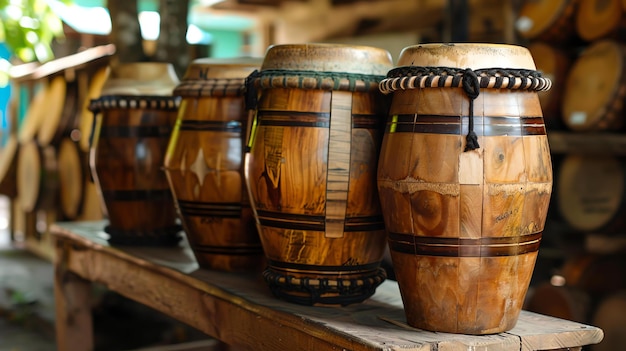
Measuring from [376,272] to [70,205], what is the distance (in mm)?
4487

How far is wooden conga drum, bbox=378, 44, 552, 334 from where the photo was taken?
4.75ft

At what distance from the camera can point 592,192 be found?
4289 millimetres

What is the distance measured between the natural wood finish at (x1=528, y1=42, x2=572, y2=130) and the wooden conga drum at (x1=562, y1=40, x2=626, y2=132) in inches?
2.6

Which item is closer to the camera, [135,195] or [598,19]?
[135,195]

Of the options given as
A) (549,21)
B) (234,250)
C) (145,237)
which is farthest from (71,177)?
(234,250)

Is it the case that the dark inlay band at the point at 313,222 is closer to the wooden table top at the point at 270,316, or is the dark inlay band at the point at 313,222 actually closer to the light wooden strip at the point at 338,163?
the light wooden strip at the point at 338,163

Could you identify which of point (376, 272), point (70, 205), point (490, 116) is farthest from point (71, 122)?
point (490, 116)

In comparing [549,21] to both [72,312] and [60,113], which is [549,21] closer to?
[72,312]

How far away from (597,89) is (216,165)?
270 centimetres

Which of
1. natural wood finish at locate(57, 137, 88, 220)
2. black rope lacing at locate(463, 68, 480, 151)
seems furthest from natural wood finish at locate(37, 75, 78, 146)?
black rope lacing at locate(463, 68, 480, 151)

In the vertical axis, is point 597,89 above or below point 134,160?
above

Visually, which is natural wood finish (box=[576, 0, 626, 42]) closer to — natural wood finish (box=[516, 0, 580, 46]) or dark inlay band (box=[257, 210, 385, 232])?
natural wood finish (box=[516, 0, 580, 46])

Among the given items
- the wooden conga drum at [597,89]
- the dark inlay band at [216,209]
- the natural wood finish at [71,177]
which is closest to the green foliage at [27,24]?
the natural wood finish at [71,177]

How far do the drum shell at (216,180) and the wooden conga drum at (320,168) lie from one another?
1.10ft
